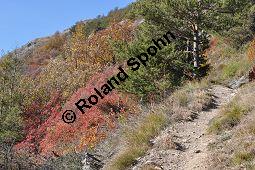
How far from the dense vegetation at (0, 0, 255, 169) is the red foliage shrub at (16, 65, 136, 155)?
0.07 m

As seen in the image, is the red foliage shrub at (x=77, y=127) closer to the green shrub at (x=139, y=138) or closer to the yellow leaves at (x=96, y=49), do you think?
the yellow leaves at (x=96, y=49)

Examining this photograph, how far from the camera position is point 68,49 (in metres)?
54.4

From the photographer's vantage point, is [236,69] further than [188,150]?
Yes

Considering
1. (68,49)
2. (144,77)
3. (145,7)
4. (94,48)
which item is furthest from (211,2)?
(68,49)

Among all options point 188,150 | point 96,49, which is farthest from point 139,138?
point 96,49

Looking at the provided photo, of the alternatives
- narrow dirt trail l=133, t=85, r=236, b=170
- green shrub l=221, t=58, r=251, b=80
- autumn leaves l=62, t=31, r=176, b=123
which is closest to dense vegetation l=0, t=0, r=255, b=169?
green shrub l=221, t=58, r=251, b=80

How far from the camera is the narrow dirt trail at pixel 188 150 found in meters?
10.4

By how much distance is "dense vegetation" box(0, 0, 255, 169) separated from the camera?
65.4ft

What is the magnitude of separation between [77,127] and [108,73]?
916cm

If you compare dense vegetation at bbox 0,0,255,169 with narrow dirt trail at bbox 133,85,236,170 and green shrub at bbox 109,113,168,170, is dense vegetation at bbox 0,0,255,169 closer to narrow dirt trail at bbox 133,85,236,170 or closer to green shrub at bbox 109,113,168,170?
green shrub at bbox 109,113,168,170

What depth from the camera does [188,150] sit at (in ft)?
37.1

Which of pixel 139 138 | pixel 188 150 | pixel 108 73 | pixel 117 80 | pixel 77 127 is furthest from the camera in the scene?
pixel 108 73

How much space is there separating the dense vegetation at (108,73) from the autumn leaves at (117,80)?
292 mm

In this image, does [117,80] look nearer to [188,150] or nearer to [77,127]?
[77,127]
